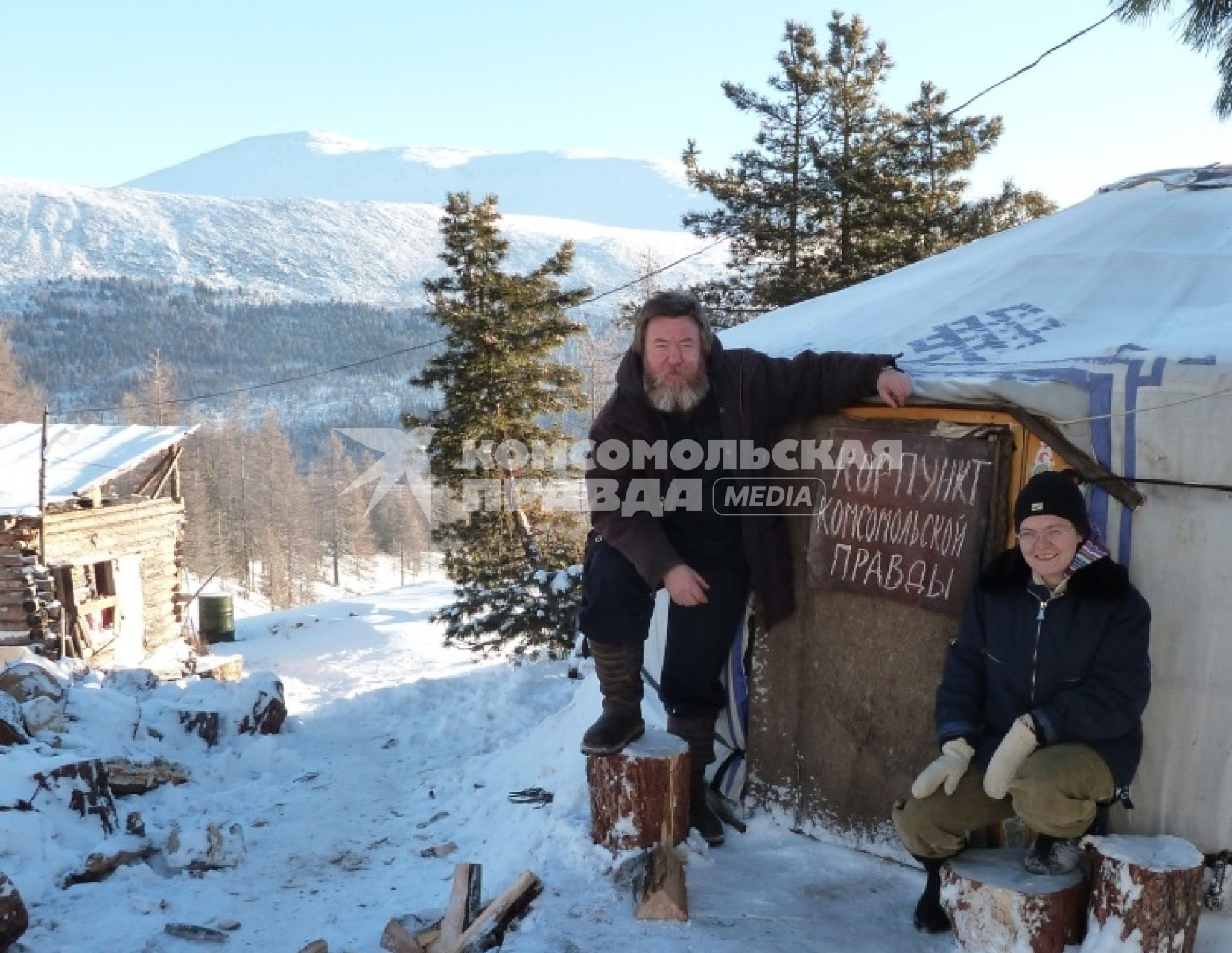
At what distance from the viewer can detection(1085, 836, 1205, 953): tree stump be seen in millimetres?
2307

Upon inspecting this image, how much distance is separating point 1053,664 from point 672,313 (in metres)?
1.53

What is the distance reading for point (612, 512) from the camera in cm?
302

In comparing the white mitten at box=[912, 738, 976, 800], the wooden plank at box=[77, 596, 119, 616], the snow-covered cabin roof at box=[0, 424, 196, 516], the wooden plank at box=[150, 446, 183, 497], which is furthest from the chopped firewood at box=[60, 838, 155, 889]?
the wooden plank at box=[150, 446, 183, 497]

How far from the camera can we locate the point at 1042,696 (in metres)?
2.55

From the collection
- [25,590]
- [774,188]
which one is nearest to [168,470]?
[25,590]

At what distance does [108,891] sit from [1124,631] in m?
3.51

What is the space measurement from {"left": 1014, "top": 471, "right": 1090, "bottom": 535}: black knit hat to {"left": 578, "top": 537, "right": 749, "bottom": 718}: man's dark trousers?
1055mm

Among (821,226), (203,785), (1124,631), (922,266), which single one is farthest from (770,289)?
(1124,631)

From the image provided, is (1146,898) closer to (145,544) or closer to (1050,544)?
(1050,544)

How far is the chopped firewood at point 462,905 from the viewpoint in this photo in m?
2.81

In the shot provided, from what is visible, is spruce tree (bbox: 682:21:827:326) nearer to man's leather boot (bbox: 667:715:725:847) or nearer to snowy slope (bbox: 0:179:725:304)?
man's leather boot (bbox: 667:715:725:847)

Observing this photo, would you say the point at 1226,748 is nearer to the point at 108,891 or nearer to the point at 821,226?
the point at 108,891

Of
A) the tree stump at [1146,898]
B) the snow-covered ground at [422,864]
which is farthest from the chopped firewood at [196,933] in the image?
the tree stump at [1146,898]

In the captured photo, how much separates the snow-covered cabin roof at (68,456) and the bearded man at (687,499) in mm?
12725
